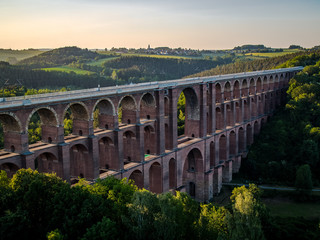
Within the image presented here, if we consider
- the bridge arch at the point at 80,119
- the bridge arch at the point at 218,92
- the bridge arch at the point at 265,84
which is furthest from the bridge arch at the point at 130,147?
the bridge arch at the point at 265,84

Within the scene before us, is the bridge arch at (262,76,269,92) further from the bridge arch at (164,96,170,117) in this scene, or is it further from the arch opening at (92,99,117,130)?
the arch opening at (92,99,117,130)

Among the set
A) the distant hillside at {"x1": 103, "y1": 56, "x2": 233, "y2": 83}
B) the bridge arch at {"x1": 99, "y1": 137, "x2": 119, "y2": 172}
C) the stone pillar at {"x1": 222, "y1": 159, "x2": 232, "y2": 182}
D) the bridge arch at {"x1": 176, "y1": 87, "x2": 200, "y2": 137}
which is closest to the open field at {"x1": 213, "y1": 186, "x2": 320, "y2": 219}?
the stone pillar at {"x1": 222, "y1": 159, "x2": 232, "y2": 182}

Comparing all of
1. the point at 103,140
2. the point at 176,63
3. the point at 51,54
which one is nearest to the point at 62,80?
the point at 51,54

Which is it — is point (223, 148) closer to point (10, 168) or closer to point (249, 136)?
point (249, 136)

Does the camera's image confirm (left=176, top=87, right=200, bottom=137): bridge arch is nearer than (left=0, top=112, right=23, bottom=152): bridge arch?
No

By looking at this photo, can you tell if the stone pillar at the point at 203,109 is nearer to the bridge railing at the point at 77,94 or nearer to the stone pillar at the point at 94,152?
the bridge railing at the point at 77,94

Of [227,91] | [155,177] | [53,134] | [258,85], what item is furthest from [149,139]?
[258,85]

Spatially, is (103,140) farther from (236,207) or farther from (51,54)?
(51,54)
